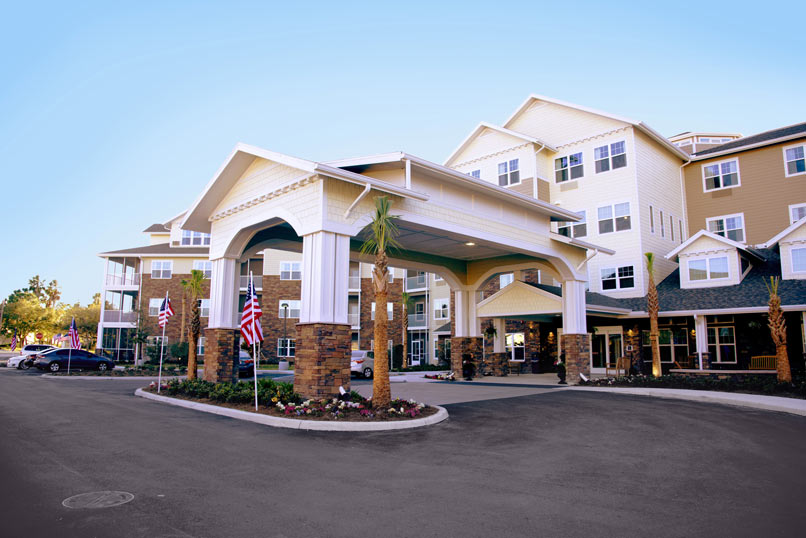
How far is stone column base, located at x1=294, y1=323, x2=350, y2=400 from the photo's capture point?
41.9ft

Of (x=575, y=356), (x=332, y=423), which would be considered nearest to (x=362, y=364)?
(x=575, y=356)

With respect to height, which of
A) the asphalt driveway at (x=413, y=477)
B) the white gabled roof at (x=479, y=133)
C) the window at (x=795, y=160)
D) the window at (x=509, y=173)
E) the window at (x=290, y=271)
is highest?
the white gabled roof at (x=479, y=133)

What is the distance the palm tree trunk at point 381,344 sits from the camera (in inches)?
480

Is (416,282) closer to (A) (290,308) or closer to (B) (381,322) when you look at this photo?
(A) (290,308)

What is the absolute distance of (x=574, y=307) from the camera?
74.1ft

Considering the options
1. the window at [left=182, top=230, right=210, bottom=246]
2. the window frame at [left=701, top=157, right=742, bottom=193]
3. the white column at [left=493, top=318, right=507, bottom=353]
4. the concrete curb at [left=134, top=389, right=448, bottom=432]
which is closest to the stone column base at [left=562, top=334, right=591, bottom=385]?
the white column at [left=493, top=318, right=507, bottom=353]

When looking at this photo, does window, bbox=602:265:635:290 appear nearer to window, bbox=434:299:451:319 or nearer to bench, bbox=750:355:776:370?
bench, bbox=750:355:776:370

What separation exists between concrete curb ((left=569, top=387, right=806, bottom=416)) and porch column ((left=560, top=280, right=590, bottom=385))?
2.26 m

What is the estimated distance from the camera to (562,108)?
31078 millimetres

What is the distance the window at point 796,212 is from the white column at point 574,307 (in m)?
12.6

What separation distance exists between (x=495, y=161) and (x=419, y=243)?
1309cm

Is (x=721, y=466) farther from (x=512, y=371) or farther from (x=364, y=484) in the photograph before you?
(x=512, y=371)

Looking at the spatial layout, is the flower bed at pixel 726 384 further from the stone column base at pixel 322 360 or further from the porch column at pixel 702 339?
the stone column base at pixel 322 360

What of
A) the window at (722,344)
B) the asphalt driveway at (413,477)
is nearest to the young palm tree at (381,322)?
the asphalt driveway at (413,477)
